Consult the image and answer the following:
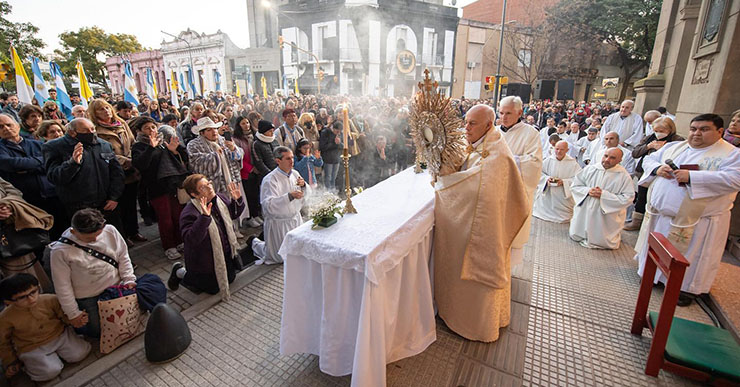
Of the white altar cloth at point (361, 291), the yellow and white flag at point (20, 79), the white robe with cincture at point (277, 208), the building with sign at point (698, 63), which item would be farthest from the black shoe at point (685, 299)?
the yellow and white flag at point (20, 79)

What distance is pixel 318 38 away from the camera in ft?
119

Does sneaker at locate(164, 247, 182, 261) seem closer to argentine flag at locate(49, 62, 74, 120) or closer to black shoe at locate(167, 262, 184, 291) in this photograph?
black shoe at locate(167, 262, 184, 291)

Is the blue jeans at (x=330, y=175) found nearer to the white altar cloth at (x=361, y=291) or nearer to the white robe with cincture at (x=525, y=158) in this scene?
the white robe with cincture at (x=525, y=158)

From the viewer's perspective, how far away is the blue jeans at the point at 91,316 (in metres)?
3.12

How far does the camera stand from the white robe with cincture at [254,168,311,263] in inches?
179

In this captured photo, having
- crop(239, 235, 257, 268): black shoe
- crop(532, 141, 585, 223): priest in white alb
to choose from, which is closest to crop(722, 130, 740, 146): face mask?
crop(532, 141, 585, 223): priest in white alb

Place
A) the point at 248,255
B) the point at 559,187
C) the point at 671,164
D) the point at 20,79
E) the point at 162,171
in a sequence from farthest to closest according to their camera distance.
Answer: the point at 20,79, the point at 559,187, the point at 248,255, the point at 162,171, the point at 671,164

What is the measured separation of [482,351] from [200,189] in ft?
11.3

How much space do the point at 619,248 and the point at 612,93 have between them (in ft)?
125

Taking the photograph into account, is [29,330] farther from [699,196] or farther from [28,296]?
[699,196]

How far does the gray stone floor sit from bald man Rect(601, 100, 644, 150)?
15.6ft

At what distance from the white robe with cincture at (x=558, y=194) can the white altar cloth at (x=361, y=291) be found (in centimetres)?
454

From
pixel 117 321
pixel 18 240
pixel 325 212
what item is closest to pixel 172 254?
pixel 18 240

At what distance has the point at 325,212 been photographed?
2.74m
